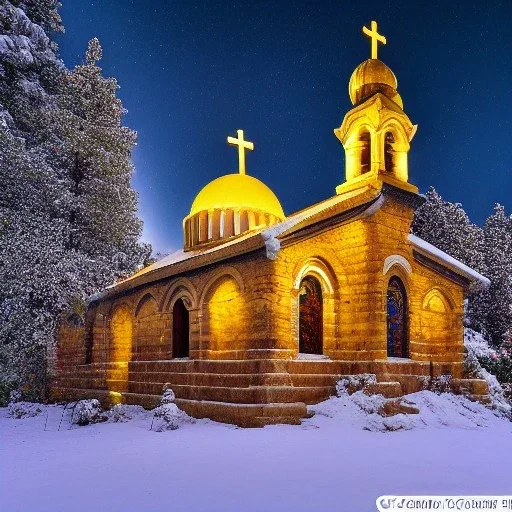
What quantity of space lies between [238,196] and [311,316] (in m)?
6.14

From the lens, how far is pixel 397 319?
14086mm

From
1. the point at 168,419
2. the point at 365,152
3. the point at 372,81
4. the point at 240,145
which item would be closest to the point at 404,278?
the point at 365,152

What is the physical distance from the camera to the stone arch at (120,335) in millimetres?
18109

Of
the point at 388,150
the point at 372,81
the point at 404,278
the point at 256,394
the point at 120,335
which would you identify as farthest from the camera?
the point at 120,335

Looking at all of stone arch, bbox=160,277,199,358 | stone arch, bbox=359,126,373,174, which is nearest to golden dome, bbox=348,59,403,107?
stone arch, bbox=359,126,373,174

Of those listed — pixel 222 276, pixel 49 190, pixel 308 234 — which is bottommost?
pixel 222 276

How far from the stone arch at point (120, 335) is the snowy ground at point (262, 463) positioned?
594 centimetres

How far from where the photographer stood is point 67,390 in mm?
18797

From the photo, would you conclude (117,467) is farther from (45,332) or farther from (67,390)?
(67,390)

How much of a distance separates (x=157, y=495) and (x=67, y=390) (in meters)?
14.2

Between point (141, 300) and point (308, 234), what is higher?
point (308, 234)

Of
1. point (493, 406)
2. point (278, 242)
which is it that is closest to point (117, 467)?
point (278, 242)

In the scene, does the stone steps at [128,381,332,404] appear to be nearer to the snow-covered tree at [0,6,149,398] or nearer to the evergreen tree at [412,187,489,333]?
the snow-covered tree at [0,6,149,398]

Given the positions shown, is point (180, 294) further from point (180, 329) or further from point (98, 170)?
point (98, 170)
